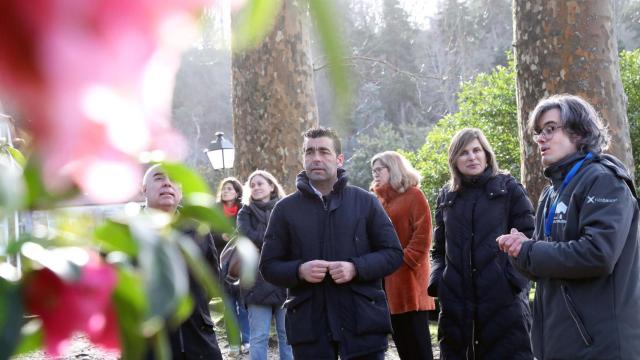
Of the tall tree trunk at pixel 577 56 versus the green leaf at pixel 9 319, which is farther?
the tall tree trunk at pixel 577 56

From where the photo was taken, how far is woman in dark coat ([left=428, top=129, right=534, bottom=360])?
394 centimetres

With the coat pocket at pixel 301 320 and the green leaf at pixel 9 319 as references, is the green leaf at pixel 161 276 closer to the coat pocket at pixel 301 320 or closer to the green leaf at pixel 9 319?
the green leaf at pixel 9 319

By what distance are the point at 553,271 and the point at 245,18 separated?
2.76 meters

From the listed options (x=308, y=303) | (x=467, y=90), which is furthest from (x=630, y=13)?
(x=308, y=303)

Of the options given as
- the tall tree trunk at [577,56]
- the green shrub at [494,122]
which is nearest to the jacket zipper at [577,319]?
the tall tree trunk at [577,56]

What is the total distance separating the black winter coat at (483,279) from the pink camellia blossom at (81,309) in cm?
378

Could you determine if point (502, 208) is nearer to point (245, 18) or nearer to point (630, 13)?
point (245, 18)

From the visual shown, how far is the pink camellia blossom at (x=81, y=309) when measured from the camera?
0.34 m

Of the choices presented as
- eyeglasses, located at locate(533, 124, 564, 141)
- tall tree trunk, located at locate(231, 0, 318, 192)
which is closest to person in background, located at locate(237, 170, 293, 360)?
tall tree trunk, located at locate(231, 0, 318, 192)

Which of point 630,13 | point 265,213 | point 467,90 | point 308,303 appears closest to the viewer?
point 308,303

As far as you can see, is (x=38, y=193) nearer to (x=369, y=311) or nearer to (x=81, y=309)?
(x=81, y=309)

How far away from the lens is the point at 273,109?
7.85 meters

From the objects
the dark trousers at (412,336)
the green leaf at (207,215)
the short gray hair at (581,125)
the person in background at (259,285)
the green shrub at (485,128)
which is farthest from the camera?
the green shrub at (485,128)

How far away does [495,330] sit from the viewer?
12.9 ft
